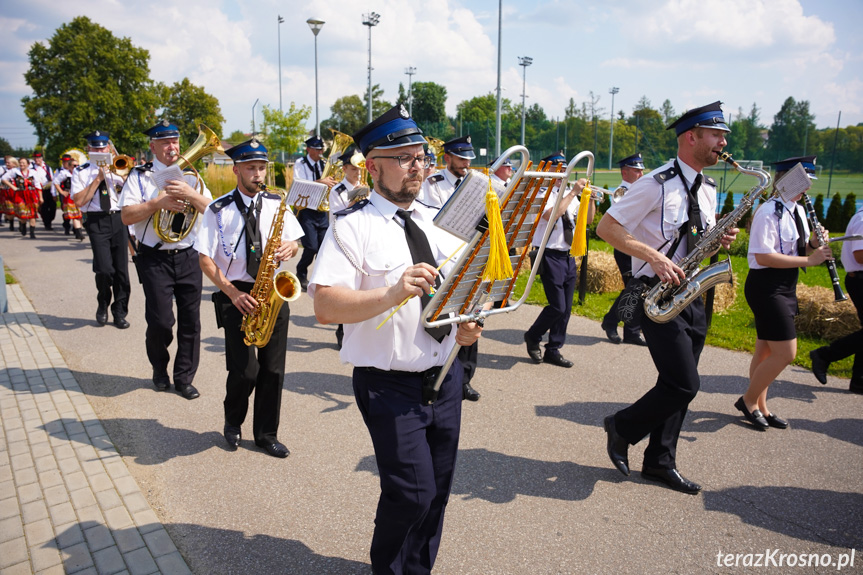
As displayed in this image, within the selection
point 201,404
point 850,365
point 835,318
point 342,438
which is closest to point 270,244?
point 342,438

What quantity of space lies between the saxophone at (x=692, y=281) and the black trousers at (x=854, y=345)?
275 cm

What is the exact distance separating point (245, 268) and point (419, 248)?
2.26m

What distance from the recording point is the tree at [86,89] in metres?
37.3

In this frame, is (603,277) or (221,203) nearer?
(221,203)

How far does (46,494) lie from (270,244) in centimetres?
223

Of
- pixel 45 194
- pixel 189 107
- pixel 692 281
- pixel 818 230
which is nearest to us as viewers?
pixel 692 281

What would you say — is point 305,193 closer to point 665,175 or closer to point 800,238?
point 665,175

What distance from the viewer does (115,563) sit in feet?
10.6

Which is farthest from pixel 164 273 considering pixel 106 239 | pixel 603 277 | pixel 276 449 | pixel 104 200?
pixel 603 277

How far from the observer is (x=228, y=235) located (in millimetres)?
4441

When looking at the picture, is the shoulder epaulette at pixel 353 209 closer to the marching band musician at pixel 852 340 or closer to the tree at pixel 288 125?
the marching band musician at pixel 852 340

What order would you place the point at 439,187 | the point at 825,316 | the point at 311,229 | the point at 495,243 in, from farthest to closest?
the point at 311,229
the point at 825,316
the point at 439,187
the point at 495,243

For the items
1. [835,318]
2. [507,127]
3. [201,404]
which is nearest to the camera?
[201,404]

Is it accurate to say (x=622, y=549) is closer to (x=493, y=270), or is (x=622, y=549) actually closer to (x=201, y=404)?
(x=493, y=270)
